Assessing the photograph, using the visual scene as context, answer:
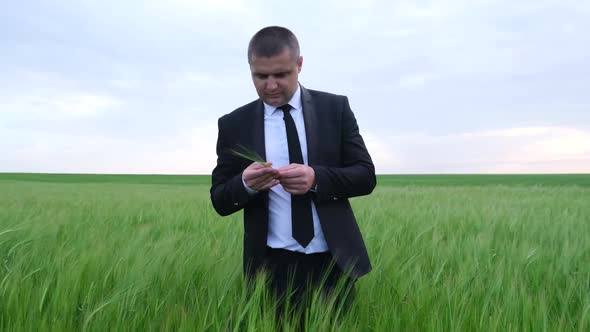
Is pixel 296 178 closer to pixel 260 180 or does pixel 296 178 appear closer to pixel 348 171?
pixel 260 180

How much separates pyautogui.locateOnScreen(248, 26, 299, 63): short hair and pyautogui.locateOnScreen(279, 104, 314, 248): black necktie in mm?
219

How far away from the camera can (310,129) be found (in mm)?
1763

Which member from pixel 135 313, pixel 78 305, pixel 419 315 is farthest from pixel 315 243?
pixel 78 305

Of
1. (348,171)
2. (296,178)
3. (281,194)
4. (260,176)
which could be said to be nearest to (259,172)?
(260,176)

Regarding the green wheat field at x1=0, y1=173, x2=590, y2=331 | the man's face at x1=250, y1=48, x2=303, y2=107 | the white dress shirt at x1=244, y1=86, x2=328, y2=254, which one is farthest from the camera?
the white dress shirt at x1=244, y1=86, x2=328, y2=254

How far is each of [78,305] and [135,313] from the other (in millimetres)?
323

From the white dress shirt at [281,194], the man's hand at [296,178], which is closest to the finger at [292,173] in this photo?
the man's hand at [296,178]

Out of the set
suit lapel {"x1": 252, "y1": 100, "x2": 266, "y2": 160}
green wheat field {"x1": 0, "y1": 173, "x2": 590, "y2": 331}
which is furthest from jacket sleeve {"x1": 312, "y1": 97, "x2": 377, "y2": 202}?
green wheat field {"x1": 0, "y1": 173, "x2": 590, "y2": 331}

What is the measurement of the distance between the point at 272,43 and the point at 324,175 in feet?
1.68

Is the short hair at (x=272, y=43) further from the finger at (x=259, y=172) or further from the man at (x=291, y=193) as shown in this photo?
the finger at (x=259, y=172)

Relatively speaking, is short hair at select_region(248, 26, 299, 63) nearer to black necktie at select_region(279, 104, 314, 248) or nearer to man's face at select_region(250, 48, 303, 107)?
man's face at select_region(250, 48, 303, 107)

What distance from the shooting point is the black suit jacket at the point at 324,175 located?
1713mm

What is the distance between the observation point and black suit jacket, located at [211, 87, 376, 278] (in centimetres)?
171

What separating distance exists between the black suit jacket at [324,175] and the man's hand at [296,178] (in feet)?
0.25
